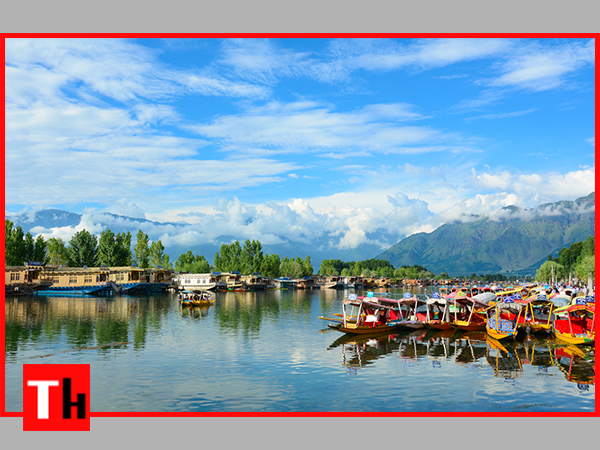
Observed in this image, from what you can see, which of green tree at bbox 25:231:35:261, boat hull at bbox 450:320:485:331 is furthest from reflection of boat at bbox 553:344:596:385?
green tree at bbox 25:231:35:261

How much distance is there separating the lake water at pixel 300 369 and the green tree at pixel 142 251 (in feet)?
438

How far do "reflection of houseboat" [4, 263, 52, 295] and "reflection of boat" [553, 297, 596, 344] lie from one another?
132 m

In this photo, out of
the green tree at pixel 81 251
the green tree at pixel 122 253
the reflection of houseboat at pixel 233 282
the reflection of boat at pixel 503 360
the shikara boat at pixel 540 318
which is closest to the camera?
the reflection of boat at pixel 503 360

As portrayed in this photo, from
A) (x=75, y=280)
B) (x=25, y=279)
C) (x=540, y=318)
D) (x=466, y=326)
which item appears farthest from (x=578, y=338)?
(x=25, y=279)

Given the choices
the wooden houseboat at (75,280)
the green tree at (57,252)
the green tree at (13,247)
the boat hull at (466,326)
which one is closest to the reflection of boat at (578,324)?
the boat hull at (466,326)

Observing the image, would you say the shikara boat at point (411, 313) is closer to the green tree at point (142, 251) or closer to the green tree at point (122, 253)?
the green tree at point (122, 253)

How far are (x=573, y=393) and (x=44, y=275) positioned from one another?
14488 cm

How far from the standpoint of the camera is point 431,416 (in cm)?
2177

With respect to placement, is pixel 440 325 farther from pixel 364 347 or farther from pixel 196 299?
pixel 196 299

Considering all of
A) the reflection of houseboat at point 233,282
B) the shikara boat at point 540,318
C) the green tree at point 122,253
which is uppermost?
the green tree at point 122,253

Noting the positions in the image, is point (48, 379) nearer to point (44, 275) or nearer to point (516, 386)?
point (516, 386)

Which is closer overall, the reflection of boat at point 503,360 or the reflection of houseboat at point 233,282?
the reflection of boat at point 503,360

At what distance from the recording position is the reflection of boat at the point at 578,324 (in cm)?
4656

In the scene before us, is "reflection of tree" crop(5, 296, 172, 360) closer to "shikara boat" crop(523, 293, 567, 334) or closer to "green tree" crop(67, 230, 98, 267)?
"shikara boat" crop(523, 293, 567, 334)
